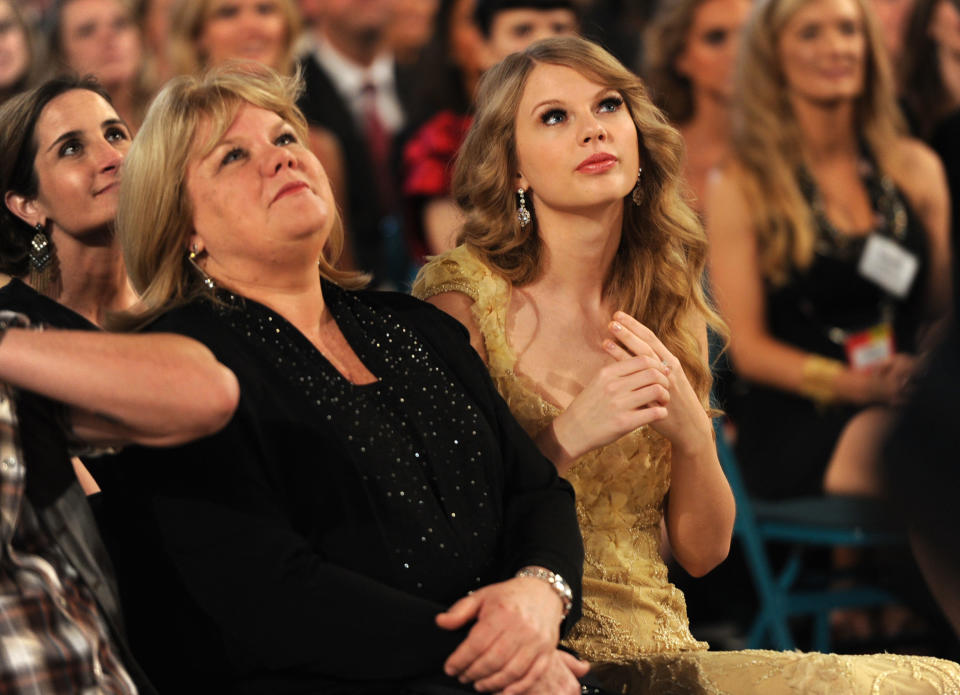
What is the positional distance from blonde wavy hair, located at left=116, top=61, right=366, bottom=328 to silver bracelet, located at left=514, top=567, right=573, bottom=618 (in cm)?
70

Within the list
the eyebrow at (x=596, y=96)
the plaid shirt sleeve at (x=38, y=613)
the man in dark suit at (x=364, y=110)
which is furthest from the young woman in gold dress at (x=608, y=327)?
the man in dark suit at (x=364, y=110)

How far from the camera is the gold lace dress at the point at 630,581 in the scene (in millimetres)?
2551

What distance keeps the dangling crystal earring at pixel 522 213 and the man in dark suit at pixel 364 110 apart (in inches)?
86.3

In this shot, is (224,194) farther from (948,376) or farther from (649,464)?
(948,376)

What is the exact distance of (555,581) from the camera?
89.0 inches

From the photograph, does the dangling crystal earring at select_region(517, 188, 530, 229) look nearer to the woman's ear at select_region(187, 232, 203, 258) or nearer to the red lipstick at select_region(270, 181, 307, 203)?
the red lipstick at select_region(270, 181, 307, 203)

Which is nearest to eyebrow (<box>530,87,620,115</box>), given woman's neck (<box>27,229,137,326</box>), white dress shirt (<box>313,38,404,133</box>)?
woman's neck (<box>27,229,137,326</box>)

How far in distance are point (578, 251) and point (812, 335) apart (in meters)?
1.70

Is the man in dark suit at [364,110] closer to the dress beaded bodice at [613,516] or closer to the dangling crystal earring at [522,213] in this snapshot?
the dangling crystal earring at [522,213]

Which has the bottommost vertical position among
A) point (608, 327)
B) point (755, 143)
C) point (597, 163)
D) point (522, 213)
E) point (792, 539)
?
point (792, 539)

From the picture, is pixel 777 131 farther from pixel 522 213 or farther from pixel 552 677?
pixel 552 677

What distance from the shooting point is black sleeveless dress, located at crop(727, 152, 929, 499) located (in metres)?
4.22

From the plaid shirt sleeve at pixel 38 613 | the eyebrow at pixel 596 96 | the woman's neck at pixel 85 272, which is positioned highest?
the eyebrow at pixel 596 96

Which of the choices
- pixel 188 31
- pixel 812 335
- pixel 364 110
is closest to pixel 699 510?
pixel 812 335
